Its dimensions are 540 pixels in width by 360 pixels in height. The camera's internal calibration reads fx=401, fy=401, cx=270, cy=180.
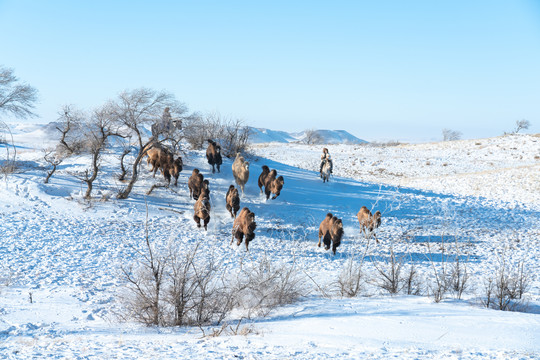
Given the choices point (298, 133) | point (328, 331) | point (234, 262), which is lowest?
point (234, 262)

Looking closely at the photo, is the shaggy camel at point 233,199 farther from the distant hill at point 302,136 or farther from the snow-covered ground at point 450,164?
the distant hill at point 302,136

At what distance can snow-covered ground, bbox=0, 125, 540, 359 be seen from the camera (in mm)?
4875

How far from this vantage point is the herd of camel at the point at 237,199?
40.5 ft

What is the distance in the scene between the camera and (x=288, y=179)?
68.1ft

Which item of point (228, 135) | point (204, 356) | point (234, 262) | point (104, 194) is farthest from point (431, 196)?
point (204, 356)

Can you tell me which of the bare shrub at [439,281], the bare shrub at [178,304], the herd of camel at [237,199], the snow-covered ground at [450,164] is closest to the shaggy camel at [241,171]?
the herd of camel at [237,199]

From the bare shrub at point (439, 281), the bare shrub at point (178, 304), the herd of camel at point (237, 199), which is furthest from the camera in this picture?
the herd of camel at point (237, 199)

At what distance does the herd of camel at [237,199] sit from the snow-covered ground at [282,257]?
1.66 feet

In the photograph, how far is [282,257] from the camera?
12.0 metres

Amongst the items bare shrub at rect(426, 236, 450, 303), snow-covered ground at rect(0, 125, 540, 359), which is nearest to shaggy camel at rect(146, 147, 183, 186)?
snow-covered ground at rect(0, 125, 540, 359)

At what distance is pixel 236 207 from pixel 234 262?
352 centimetres

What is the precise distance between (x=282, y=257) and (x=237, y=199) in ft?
10.4

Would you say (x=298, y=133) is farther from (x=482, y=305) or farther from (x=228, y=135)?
(x=482, y=305)

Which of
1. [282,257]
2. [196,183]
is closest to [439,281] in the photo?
[282,257]
